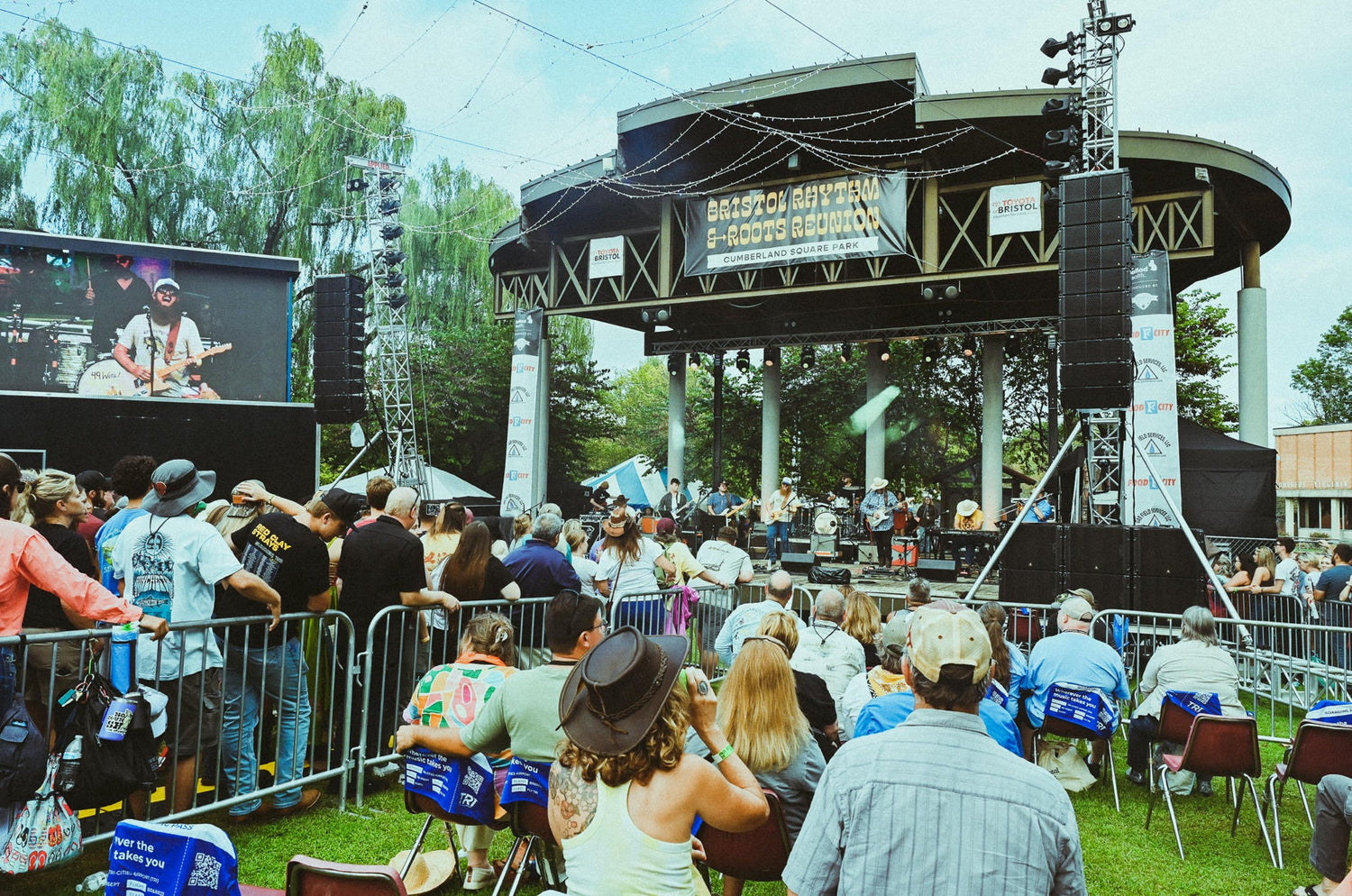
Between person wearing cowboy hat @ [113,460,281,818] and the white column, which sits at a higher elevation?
the white column

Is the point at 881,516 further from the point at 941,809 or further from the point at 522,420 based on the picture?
the point at 941,809

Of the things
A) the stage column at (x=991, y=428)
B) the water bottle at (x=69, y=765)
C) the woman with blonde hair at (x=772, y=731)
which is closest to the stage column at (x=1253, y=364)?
the stage column at (x=991, y=428)

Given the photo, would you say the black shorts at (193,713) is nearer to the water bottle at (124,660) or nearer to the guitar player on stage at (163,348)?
the water bottle at (124,660)

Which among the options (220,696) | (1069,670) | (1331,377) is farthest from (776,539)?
(1331,377)

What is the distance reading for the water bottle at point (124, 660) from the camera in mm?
3297

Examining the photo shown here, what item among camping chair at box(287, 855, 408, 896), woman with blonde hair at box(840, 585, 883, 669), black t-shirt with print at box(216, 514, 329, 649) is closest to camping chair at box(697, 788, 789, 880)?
camping chair at box(287, 855, 408, 896)

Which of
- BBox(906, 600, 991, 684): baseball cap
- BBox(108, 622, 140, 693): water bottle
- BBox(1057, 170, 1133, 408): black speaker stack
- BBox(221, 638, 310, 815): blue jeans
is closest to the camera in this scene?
BBox(906, 600, 991, 684): baseball cap

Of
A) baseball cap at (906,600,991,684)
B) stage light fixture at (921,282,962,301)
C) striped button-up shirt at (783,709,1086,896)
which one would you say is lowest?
striped button-up shirt at (783,709,1086,896)

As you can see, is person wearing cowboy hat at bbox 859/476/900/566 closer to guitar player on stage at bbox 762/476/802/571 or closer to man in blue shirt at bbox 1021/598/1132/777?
guitar player on stage at bbox 762/476/802/571

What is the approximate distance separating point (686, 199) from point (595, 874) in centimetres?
1501

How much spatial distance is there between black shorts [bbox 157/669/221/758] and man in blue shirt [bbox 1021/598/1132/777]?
4384 mm

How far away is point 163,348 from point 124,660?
13.9 metres

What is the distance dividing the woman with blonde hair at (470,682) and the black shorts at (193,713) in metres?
1.17

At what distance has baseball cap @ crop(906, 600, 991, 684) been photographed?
5.80 ft
